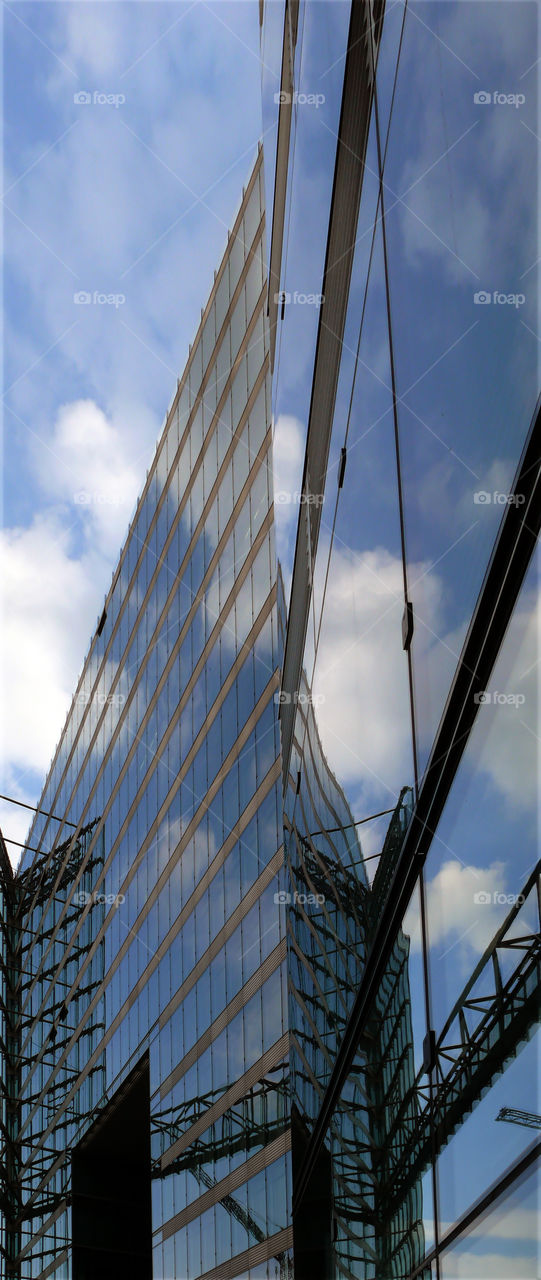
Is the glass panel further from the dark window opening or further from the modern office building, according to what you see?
the dark window opening

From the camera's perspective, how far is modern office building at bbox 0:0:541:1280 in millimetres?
3781

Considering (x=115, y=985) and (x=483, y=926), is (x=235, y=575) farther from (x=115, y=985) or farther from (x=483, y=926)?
(x=483, y=926)

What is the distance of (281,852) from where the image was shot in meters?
22.8

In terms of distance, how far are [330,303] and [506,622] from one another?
250 inches

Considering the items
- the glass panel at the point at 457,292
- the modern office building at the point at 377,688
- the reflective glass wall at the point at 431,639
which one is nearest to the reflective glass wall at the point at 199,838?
the modern office building at the point at 377,688

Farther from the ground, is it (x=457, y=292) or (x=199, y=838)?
(x=199, y=838)

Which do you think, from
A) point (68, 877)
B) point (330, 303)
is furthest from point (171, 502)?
point (330, 303)

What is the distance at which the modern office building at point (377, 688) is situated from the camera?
12.4 ft

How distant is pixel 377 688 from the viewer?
6.92m

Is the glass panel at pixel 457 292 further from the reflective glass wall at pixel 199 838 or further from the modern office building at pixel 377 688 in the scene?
the reflective glass wall at pixel 199 838

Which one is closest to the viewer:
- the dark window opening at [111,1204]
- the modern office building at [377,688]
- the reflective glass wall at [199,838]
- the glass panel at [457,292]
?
the glass panel at [457,292]

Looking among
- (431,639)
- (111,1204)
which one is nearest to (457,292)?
(431,639)

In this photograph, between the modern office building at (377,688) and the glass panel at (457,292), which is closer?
the glass panel at (457,292)

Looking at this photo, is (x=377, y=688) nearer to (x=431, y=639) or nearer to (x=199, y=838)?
(x=431, y=639)
